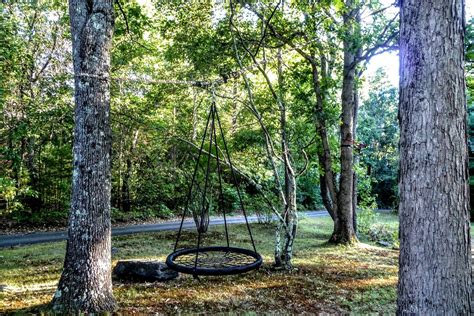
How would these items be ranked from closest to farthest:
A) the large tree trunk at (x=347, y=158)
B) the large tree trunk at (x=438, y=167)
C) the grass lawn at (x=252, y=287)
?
the large tree trunk at (x=438, y=167), the grass lawn at (x=252, y=287), the large tree trunk at (x=347, y=158)

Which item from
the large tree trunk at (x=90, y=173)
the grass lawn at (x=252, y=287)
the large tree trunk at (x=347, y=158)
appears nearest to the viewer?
the large tree trunk at (x=90, y=173)

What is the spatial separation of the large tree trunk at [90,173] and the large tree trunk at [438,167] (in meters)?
2.59

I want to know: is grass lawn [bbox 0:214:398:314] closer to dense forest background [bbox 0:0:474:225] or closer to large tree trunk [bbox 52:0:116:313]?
large tree trunk [bbox 52:0:116:313]

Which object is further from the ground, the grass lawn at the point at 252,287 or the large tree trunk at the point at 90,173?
the large tree trunk at the point at 90,173

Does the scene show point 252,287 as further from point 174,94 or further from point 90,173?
point 174,94

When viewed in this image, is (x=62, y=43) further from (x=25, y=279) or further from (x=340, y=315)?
(x=340, y=315)

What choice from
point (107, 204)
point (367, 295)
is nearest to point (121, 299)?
point (107, 204)

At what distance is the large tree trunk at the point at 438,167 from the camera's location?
1.72 m

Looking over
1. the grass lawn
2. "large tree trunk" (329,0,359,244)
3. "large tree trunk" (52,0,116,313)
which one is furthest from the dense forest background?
the grass lawn

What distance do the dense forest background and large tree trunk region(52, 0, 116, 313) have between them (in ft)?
1.93

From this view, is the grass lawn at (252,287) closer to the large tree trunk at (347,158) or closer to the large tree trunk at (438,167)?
the large tree trunk at (347,158)

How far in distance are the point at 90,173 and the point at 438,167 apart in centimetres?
280

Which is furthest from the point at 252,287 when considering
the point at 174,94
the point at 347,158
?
the point at 174,94

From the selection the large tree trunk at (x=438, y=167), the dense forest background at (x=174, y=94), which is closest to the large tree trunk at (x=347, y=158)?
the dense forest background at (x=174, y=94)
